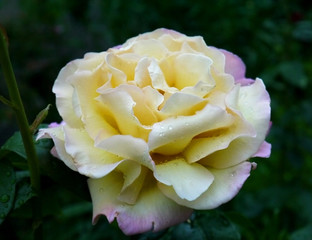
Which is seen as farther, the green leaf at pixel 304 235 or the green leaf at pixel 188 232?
the green leaf at pixel 304 235

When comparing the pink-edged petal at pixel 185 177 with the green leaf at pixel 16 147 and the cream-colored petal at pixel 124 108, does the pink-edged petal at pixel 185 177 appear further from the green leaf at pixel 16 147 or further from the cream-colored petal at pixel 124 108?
the green leaf at pixel 16 147

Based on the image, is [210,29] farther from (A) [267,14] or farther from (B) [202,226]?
(B) [202,226]

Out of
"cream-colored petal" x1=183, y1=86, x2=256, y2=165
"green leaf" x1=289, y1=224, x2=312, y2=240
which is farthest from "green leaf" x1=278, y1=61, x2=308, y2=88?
"cream-colored petal" x1=183, y1=86, x2=256, y2=165

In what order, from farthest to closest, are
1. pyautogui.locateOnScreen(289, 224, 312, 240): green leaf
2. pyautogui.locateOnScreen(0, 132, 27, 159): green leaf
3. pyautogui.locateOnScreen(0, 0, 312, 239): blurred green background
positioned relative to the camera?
pyautogui.locateOnScreen(0, 0, 312, 239): blurred green background, pyautogui.locateOnScreen(289, 224, 312, 240): green leaf, pyautogui.locateOnScreen(0, 132, 27, 159): green leaf

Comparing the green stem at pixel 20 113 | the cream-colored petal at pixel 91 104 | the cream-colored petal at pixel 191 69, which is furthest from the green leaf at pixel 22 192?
the cream-colored petal at pixel 191 69

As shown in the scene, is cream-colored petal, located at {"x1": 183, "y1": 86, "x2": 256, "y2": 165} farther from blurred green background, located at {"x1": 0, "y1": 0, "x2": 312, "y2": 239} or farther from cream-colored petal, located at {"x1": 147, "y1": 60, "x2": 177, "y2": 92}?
blurred green background, located at {"x1": 0, "y1": 0, "x2": 312, "y2": 239}

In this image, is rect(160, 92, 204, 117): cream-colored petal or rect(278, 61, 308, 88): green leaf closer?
rect(160, 92, 204, 117): cream-colored petal

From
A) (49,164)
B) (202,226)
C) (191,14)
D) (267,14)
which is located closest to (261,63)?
(267,14)

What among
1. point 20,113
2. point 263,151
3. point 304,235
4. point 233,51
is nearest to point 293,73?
point 233,51
